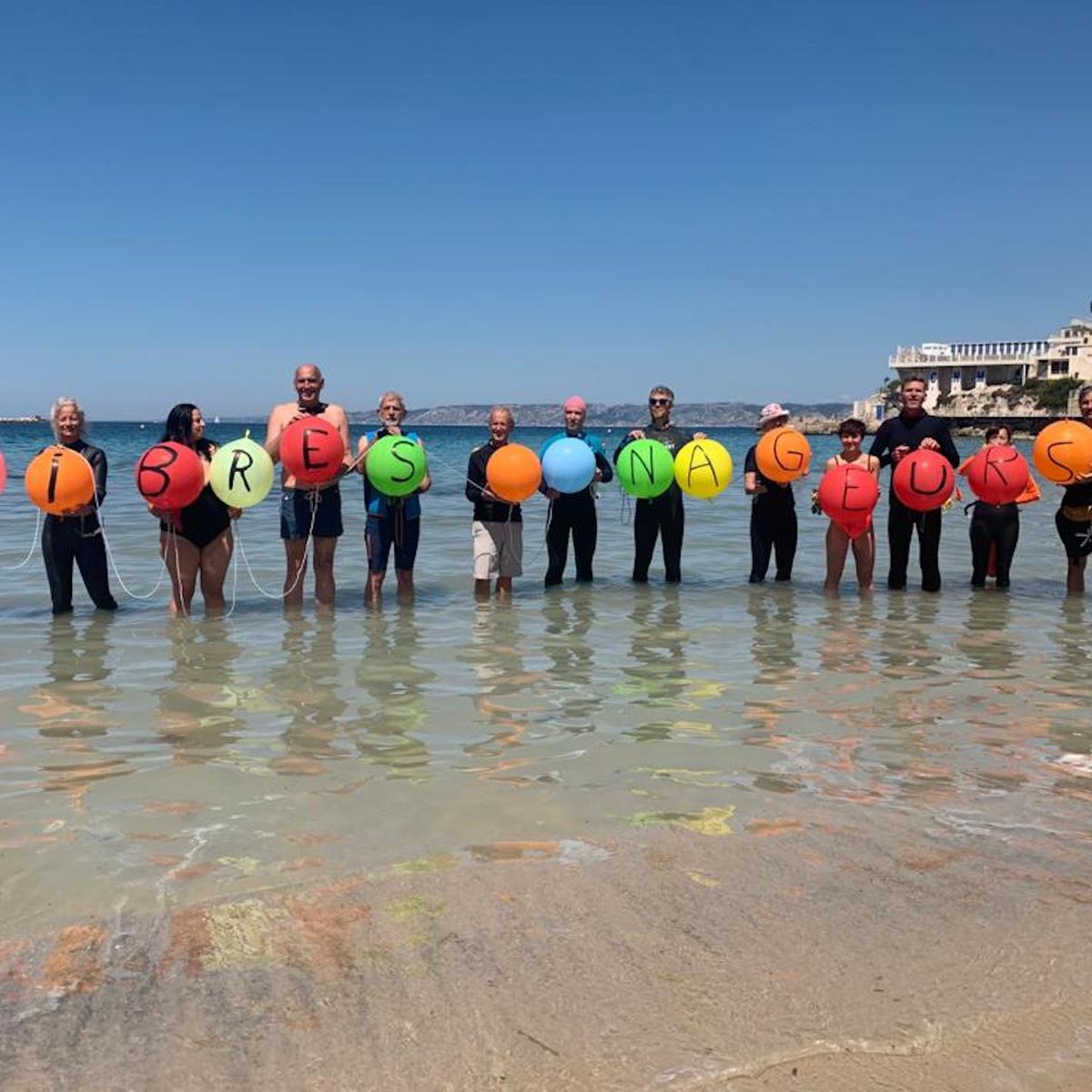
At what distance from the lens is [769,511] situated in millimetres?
10172

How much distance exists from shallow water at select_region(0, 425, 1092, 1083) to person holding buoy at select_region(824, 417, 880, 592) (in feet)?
1.26

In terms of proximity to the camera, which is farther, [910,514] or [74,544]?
[910,514]

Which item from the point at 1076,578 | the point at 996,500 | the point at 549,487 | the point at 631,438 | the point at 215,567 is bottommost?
the point at 1076,578

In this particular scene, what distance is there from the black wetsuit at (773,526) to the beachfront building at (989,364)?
278 ft

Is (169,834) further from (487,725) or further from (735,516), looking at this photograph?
(735,516)

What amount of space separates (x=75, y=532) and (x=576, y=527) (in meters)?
4.50

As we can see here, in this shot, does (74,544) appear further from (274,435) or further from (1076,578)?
(1076,578)

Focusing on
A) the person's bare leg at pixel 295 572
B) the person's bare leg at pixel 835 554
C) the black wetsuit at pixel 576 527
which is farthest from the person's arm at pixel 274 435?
the person's bare leg at pixel 835 554

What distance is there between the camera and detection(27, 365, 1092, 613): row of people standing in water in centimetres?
839

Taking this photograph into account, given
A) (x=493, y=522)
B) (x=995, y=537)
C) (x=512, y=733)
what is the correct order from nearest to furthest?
1. (x=512, y=733)
2. (x=493, y=522)
3. (x=995, y=537)

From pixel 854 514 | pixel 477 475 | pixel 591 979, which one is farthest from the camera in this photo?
pixel 854 514

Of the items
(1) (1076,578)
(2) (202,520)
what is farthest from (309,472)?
(1) (1076,578)

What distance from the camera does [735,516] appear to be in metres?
19.6

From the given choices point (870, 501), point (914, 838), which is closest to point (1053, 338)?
point (870, 501)
